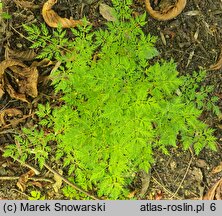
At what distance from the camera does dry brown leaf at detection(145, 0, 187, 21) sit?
3293 millimetres

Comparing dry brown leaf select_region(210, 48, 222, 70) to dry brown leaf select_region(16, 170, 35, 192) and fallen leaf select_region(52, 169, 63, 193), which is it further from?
dry brown leaf select_region(16, 170, 35, 192)

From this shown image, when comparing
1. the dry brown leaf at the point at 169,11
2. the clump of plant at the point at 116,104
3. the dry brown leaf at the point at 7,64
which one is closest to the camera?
the clump of plant at the point at 116,104

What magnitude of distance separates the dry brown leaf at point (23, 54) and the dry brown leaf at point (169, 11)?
3.68 feet

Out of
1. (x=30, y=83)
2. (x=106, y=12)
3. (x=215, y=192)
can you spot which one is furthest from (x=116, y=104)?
(x=215, y=192)

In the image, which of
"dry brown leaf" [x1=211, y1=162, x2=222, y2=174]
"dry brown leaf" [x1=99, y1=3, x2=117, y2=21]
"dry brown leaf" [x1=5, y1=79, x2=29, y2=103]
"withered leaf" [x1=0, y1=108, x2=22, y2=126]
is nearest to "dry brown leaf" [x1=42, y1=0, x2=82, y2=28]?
"dry brown leaf" [x1=99, y1=3, x2=117, y2=21]

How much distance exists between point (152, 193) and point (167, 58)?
1.26m

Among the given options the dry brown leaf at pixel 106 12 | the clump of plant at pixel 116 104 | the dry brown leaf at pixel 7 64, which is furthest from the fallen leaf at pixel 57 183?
the dry brown leaf at pixel 106 12

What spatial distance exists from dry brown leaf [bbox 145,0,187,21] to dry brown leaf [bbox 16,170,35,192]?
5.97ft

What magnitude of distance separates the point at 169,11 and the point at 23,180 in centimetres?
204

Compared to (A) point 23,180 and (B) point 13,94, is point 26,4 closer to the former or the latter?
(B) point 13,94

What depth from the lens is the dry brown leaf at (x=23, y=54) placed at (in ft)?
10.7

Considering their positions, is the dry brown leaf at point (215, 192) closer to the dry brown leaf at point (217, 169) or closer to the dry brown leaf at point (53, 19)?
the dry brown leaf at point (217, 169)

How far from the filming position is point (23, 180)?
3.36 metres

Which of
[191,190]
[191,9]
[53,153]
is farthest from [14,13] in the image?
[191,190]
